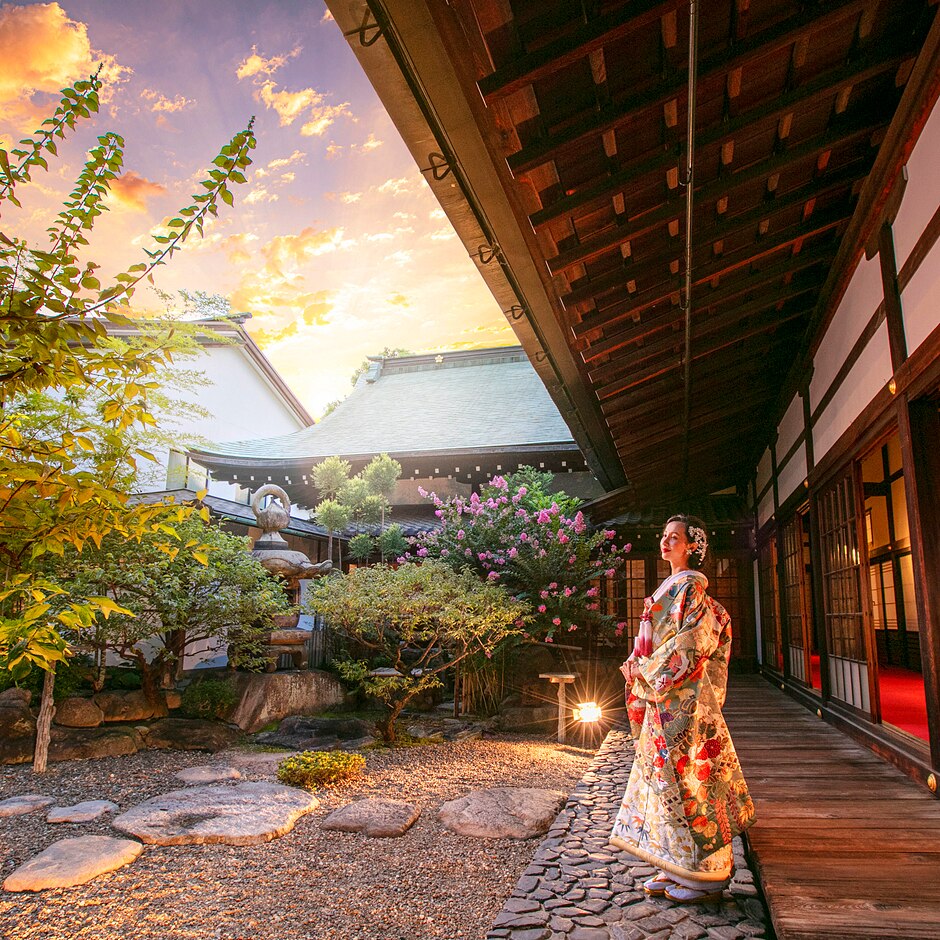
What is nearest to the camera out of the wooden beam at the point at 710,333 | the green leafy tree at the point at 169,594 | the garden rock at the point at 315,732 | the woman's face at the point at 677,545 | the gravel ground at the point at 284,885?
the gravel ground at the point at 284,885

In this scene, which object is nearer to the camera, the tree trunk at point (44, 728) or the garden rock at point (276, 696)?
the tree trunk at point (44, 728)

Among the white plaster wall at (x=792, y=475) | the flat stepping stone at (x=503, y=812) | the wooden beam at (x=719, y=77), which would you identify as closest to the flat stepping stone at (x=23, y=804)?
the flat stepping stone at (x=503, y=812)

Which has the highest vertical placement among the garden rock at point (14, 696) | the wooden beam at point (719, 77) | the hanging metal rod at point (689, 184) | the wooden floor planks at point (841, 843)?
the wooden beam at point (719, 77)

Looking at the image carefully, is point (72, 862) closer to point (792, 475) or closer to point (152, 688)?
point (152, 688)

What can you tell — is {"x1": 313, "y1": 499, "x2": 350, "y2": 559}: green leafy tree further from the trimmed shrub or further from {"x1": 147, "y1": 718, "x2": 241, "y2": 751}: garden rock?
{"x1": 147, "y1": 718, "x2": 241, "y2": 751}: garden rock

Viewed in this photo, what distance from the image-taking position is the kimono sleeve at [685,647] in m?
2.83

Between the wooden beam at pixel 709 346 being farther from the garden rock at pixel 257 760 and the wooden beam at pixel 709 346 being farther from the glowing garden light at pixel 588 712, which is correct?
the garden rock at pixel 257 760

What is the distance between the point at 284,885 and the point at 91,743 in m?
3.70

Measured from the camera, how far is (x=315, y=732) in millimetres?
7125

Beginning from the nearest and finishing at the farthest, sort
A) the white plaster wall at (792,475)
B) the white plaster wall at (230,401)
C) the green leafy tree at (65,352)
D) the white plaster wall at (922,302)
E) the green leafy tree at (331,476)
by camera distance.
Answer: the green leafy tree at (65,352) → the white plaster wall at (922,302) → the white plaster wall at (792,475) → the green leafy tree at (331,476) → the white plaster wall at (230,401)

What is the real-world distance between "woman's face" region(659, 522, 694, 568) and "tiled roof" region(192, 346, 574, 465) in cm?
978

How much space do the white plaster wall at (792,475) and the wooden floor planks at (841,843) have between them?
2985mm

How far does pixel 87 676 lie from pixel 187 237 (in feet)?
21.9

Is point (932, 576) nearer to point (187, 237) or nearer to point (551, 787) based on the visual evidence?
point (551, 787)
